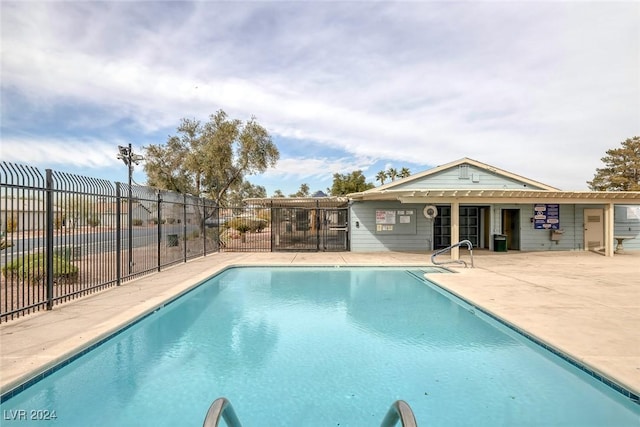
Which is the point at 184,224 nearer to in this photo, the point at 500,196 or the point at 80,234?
the point at 80,234

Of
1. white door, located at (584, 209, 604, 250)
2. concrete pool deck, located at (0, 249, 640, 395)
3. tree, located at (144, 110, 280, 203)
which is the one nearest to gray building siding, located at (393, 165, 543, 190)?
white door, located at (584, 209, 604, 250)

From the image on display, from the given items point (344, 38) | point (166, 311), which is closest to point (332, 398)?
point (166, 311)

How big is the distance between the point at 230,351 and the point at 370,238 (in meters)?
11.1

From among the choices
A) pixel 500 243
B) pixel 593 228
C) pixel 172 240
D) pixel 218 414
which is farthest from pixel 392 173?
pixel 218 414

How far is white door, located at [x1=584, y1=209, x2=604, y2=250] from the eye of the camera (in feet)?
49.1

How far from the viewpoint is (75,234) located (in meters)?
5.95

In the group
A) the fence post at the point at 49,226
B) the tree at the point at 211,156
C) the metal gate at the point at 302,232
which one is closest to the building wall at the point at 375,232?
the metal gate at the point at 302,232

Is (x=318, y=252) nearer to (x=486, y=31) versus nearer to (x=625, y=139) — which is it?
(x=486, y=31)

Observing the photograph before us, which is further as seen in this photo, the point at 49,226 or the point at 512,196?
the point at 512,196

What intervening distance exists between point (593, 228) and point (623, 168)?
23.2 meters

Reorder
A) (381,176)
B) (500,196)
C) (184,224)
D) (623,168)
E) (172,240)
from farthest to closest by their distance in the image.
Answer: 1. (381,176)
2. (623,168)
3. (500,196)
4. (184,224)
5. (172,240)

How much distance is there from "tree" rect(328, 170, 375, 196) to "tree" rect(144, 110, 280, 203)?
69.3ft

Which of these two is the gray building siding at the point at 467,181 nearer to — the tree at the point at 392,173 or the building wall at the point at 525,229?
the building wall at the point at 525,229

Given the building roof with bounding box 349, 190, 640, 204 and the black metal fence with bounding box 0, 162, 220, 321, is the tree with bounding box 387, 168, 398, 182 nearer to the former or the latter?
the building roof with bounding box 349, 190, 640, 204
